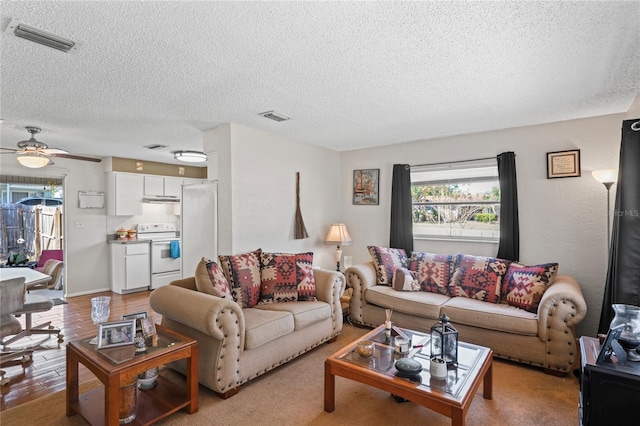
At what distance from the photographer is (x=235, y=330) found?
2.35m

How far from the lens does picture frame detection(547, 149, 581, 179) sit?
11.1ft

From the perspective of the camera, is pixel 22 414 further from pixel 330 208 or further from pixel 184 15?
pixel 330 208

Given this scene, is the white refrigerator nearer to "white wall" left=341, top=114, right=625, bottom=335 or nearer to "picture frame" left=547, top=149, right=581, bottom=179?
"white wall" left=341, top=114, right=625, bottom=335

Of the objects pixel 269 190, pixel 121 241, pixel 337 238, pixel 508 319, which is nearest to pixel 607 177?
pixel 508 319

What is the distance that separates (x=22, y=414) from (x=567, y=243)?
4.99 m

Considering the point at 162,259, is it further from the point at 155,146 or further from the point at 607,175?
the point at 607,175

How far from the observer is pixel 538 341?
2.75 m

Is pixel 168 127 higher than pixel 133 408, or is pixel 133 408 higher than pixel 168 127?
pixel 168 127

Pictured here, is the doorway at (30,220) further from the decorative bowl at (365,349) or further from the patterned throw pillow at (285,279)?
the decorative bowl at (365,349)

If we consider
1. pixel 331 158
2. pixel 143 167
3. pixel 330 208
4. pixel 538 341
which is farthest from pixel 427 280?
pixel 143 167

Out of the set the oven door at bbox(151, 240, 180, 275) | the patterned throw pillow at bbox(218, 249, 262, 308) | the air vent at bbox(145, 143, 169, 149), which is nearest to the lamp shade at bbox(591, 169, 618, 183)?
the patterned throw pillow at bbox(218, 249, 262, 308)

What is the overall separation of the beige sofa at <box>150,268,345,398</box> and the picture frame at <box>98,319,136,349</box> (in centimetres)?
36

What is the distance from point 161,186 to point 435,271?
5.32 meters

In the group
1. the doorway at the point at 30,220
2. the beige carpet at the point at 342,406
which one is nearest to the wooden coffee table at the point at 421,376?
the beige carpet at the point at 342,406
